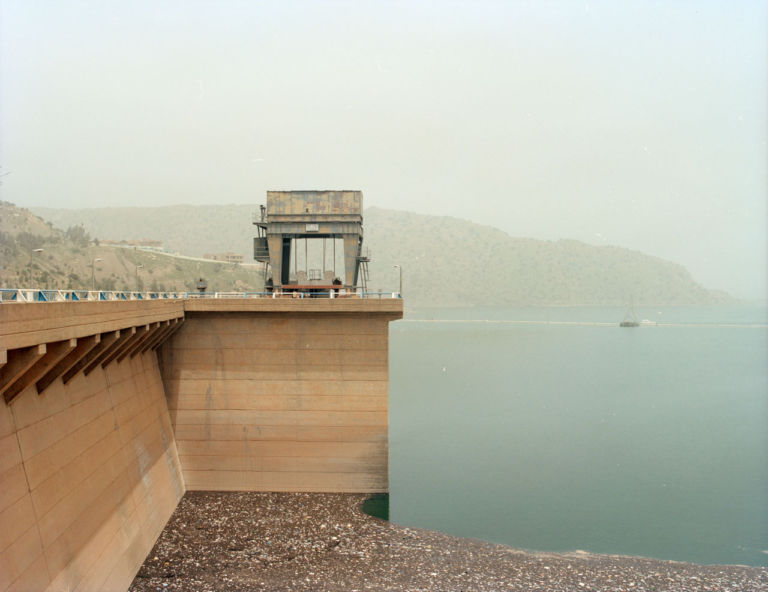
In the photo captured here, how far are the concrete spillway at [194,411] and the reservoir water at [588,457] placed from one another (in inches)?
210

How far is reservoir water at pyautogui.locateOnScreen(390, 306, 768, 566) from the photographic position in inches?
1002

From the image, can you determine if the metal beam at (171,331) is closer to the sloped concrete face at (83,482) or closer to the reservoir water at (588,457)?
the sloped concrete face at (83,482)

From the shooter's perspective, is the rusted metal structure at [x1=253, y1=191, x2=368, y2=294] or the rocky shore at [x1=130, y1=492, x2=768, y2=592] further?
the rusted metal structure at [x1=253, y1=191, x2=368, y2=294]

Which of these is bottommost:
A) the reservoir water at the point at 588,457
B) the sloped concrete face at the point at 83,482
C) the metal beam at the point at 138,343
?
the reservoir water at the point at 588,457

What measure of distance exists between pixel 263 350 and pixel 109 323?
956cm

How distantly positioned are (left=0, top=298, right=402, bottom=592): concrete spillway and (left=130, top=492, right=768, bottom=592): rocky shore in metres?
1.27

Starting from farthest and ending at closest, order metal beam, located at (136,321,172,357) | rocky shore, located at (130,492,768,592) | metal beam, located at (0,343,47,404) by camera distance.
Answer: metal beam, located at (136,321,172,357) → rocky shore, located at (130,492,768,592) → metal beam, located at (0,343,47,404)

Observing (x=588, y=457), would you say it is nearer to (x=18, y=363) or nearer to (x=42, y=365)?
(x=42, y=365)

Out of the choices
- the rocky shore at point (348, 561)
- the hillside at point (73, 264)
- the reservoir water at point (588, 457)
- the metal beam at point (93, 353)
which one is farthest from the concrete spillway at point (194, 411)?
the hillside at point (73, 264)

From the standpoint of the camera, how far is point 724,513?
1099 inches

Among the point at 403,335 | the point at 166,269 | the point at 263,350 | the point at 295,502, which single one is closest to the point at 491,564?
the point at 295,502

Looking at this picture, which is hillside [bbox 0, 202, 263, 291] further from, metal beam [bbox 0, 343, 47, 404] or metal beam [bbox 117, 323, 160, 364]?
metal beam [bbox 0, 343, 47, 404]

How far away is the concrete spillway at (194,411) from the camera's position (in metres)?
15.8

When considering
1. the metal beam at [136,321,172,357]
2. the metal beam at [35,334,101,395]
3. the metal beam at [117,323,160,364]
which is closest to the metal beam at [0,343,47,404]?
the metal beam at [35,334,101,395]
